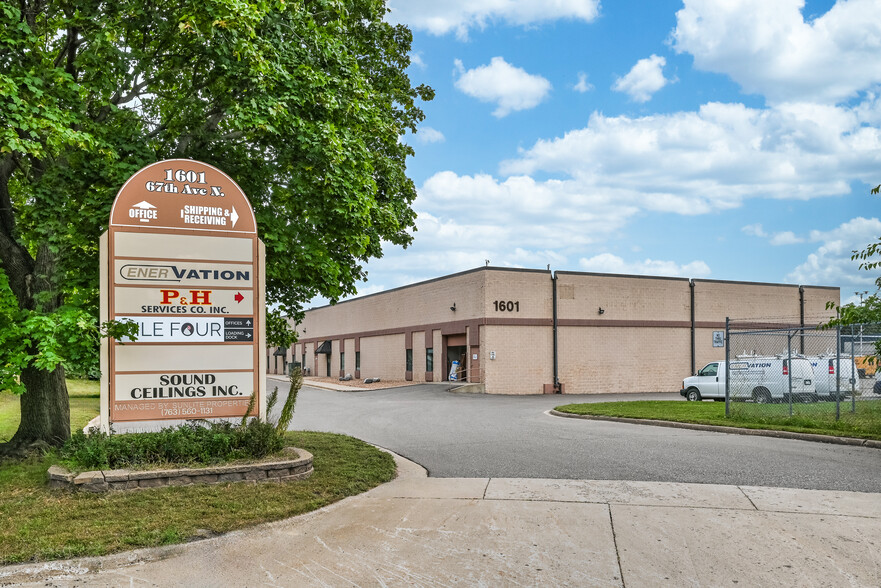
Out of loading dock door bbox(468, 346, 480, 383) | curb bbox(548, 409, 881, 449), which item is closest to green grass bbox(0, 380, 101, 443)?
curb bbox(548, 409, 881, 449)

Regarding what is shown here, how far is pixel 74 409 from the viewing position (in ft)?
74.8

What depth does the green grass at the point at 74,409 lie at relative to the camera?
1714 centimetres

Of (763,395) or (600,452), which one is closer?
(600,452)

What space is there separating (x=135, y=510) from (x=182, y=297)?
10.4ft

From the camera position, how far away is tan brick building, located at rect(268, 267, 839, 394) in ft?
112

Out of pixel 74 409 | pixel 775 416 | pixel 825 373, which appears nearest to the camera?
pixel 775 416

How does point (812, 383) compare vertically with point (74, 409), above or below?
above

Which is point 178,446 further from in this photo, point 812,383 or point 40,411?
point 812,383

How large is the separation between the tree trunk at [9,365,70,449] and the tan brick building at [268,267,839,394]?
23.6 metres

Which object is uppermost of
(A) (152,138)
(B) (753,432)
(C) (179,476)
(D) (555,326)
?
(A) (152,138)

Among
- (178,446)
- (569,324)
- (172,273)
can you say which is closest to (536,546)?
(178,446)

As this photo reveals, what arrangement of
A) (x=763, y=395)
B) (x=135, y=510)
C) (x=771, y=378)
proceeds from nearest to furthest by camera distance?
(x=135, y=510)
(x=763, y=395)
(x=771, y=378)

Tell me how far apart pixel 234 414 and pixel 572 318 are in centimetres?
2713

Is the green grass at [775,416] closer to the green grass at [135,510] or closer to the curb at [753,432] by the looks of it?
the curb at [753,432]
